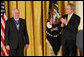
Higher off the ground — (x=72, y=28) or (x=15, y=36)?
(x=72, y=28)

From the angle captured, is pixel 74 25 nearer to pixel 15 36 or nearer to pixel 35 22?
pixel 15 36

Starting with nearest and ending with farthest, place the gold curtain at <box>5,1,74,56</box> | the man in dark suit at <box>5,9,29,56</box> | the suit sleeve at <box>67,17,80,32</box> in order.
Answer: the man in dark suit at <box>5,9,29,56</box> < the suit sleeve at <box>67,17,80,32</box> < the gold curtain at <box>5,1,74,56</box>

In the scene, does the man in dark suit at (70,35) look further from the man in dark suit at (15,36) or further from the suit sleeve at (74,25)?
the man in dark suit at (15,36)

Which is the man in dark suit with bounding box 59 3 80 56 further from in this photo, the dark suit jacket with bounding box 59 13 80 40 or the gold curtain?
the gold curtain

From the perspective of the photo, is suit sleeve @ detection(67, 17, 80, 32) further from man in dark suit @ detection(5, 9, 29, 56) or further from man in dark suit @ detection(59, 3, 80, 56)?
man in dark suit @ detection(5, 9, 29, 56)

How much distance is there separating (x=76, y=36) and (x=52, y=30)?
4.65 ft

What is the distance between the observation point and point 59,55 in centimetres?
546

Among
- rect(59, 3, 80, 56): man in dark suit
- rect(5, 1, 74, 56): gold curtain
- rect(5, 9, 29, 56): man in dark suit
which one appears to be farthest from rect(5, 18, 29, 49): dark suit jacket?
rect(5, 1, 74, 56): gold curtain

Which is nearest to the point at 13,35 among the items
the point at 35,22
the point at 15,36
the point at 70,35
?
the point at 15,36

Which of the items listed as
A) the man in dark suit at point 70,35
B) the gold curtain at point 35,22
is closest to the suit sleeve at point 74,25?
the man in dark suit at point 70,35

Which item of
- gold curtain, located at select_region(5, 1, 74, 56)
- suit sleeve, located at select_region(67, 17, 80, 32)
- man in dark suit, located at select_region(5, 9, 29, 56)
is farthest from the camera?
gold curtain, located at select_region(5, 1, 74, 56)

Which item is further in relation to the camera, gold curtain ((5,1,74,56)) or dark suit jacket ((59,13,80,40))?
gold curtain ((5,1,74,56))

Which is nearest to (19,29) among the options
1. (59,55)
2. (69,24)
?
(69,24)

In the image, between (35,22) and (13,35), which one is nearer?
(13,35)
